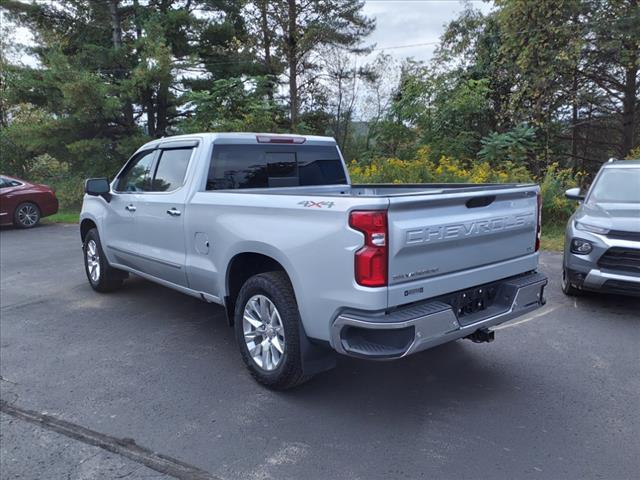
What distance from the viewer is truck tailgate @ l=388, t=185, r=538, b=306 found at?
10.2 ft

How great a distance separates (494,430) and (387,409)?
0.71 meters

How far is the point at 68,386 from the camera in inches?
157

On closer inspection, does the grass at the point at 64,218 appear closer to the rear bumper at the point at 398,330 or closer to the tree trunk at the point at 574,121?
the rear bumper at the point at 398,330

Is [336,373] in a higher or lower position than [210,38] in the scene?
lower

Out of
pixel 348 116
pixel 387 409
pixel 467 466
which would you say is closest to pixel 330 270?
pixel 387 409

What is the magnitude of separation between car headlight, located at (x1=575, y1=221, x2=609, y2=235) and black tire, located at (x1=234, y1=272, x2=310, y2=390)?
12.5ft

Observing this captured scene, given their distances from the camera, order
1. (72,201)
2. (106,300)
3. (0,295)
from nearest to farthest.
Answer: (106,300), (0,295), (72,201)

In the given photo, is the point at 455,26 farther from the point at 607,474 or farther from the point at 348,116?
the point at 607,474

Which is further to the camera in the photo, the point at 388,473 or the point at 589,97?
the point at 589,97

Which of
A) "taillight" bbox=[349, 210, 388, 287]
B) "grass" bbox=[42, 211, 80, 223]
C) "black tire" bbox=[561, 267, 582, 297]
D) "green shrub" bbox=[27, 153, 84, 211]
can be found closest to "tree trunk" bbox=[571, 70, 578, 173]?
"black tire" bbox=[561, 267, 582, 297]

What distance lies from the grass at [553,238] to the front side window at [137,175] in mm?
7028

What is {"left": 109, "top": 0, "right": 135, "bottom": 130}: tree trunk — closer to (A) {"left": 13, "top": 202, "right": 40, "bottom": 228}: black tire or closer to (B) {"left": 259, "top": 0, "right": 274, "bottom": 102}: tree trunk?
(B) {"left": 259, "top": 0, "right": 274, "bottom": 102}: tree trunk

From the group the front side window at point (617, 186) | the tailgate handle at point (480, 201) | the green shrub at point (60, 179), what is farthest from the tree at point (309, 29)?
the tailgate handle at point (480, 201)

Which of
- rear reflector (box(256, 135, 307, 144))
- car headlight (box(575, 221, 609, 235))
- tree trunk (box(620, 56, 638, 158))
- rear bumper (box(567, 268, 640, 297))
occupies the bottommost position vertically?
rear bumper (box(567, 268, 640, 297))
